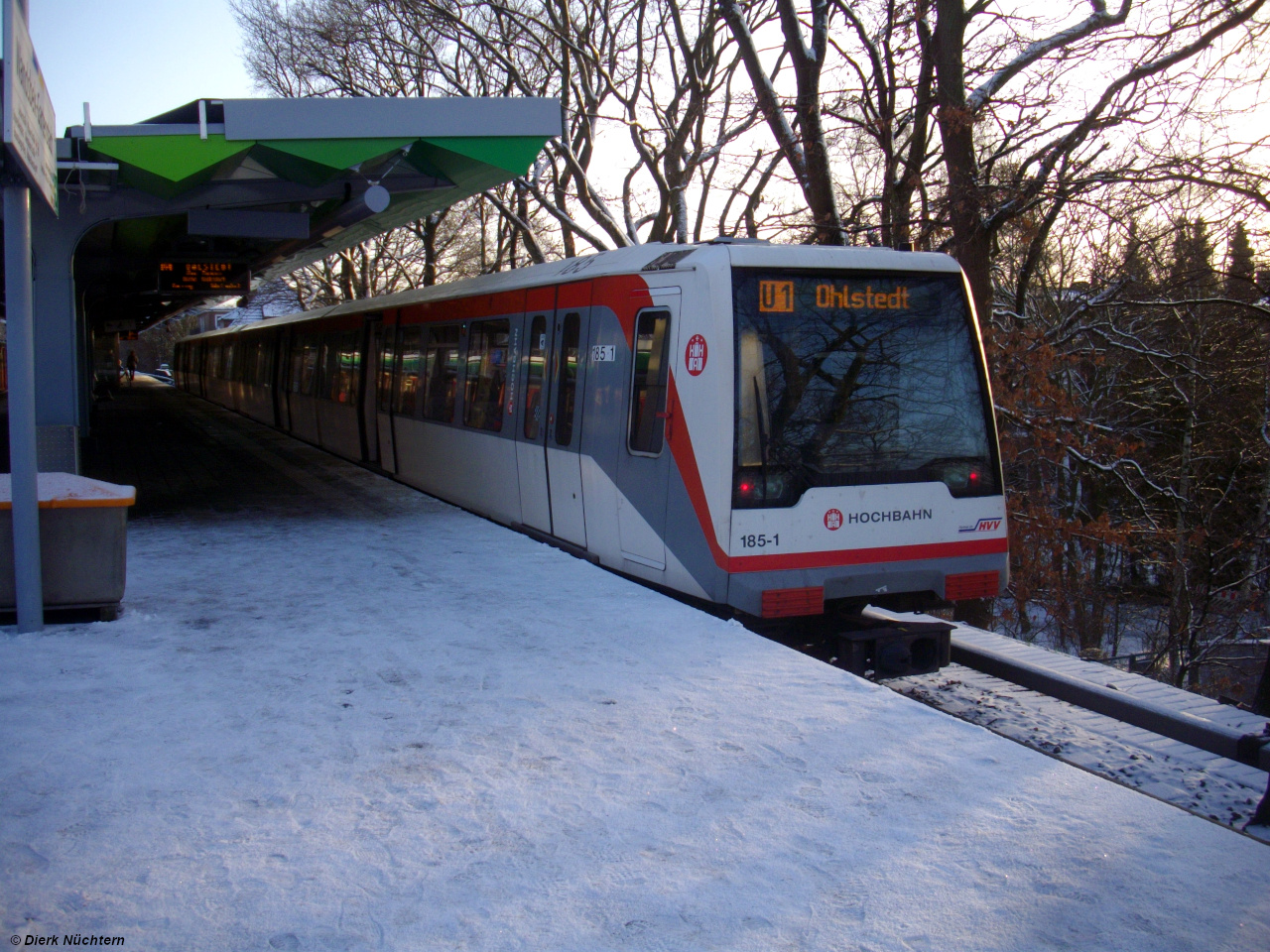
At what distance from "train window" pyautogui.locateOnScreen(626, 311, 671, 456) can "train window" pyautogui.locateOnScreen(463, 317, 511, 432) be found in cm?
301

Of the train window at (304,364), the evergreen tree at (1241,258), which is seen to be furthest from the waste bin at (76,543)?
the train window at (304,364)

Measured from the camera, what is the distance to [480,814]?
12.2ft

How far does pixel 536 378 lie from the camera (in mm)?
9922

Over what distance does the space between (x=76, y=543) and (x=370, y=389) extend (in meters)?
9.97

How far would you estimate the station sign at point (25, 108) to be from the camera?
183 inches

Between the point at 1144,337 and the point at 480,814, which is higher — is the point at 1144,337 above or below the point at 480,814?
above

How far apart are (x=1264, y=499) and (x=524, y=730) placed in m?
21.3

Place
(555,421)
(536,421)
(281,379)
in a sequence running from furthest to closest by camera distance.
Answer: (281,379), (536,421), (555,421)

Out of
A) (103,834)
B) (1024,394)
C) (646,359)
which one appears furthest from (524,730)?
(1024,394)

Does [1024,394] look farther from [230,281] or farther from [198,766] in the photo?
[198,766]

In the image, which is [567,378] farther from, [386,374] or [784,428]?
[386,374]

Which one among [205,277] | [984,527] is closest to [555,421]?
[984,527]

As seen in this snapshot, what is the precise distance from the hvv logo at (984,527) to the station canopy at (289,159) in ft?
15.4

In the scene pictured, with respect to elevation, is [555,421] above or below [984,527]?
above
